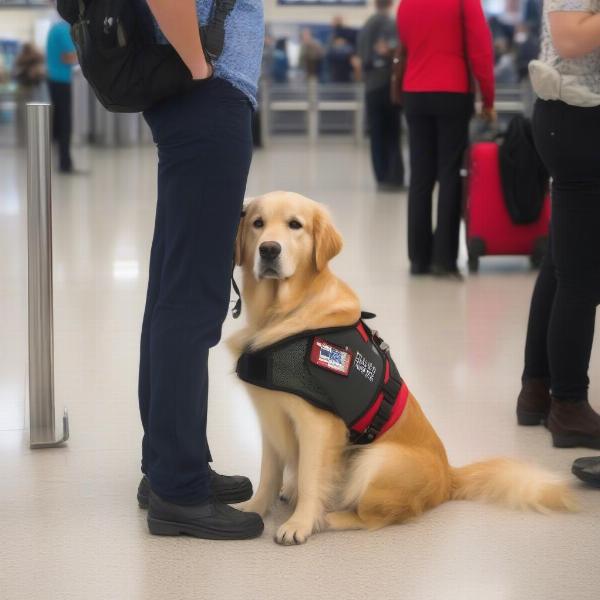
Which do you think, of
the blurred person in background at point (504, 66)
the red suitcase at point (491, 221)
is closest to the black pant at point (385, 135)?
the red suitcase at point (491, 221)

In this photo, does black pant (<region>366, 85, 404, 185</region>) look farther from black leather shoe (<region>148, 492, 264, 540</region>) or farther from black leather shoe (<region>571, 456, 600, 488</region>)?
black leather shoe (<region>148, 492, 264, 540</region>)

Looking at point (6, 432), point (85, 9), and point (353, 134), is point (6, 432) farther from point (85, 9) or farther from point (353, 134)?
point (353, 134)

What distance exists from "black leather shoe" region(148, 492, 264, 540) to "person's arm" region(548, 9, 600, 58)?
148 centimetres

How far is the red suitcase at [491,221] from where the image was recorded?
18.8 ft

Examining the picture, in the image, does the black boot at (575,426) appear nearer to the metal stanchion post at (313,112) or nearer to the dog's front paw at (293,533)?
the dog's front paw at (293,533)

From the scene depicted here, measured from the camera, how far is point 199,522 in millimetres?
2428

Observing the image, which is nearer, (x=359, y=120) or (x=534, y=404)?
(x=534, y=404)

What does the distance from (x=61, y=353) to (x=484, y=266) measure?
2.78 metres

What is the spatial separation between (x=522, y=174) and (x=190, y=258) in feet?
12.0

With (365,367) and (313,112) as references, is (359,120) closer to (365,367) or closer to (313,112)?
(313,112)

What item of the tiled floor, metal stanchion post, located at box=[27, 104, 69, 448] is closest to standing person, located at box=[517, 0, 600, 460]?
the tiled floor

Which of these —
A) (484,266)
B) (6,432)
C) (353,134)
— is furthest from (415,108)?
(353,134)

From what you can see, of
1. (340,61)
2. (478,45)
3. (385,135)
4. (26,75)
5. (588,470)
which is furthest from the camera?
(340,61)

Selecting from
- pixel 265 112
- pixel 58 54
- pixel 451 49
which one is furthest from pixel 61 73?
pixel 451 49
